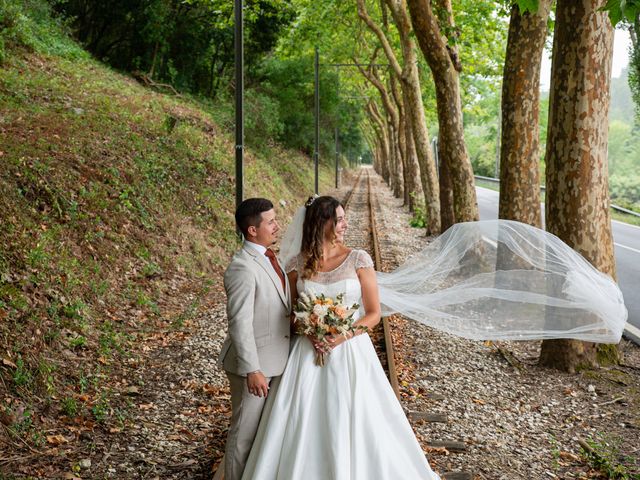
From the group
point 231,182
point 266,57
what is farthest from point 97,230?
point 266,57

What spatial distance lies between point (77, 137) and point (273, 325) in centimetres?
928

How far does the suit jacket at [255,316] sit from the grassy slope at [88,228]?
254cm

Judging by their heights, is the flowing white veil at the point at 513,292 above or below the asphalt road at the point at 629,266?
above

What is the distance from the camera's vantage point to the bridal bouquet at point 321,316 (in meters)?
3.67

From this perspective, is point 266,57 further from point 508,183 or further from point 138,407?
point 138,407

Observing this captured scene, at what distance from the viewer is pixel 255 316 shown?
3.77 meters

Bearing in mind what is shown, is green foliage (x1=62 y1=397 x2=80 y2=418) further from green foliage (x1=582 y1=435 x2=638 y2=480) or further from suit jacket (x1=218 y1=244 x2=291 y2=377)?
green foliage (x1=582 y1=435 x2=638 y2=480)

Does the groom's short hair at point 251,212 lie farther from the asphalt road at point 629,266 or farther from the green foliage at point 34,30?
the green foliage at point 34,30

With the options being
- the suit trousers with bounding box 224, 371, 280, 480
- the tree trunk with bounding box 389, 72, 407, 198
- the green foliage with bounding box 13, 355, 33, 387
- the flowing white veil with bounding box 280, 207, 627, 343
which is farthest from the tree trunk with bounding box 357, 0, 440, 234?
the suit trousers with bounding box 224, 371, 280, 480

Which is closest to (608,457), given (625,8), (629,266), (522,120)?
(625,8)

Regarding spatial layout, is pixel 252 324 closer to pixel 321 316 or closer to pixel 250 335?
pixel 250 335

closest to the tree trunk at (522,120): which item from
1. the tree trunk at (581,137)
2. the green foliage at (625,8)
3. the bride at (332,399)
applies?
the tree trunk at (581,137)

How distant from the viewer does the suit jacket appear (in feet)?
11.9

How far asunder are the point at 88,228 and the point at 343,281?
6.73 meters
